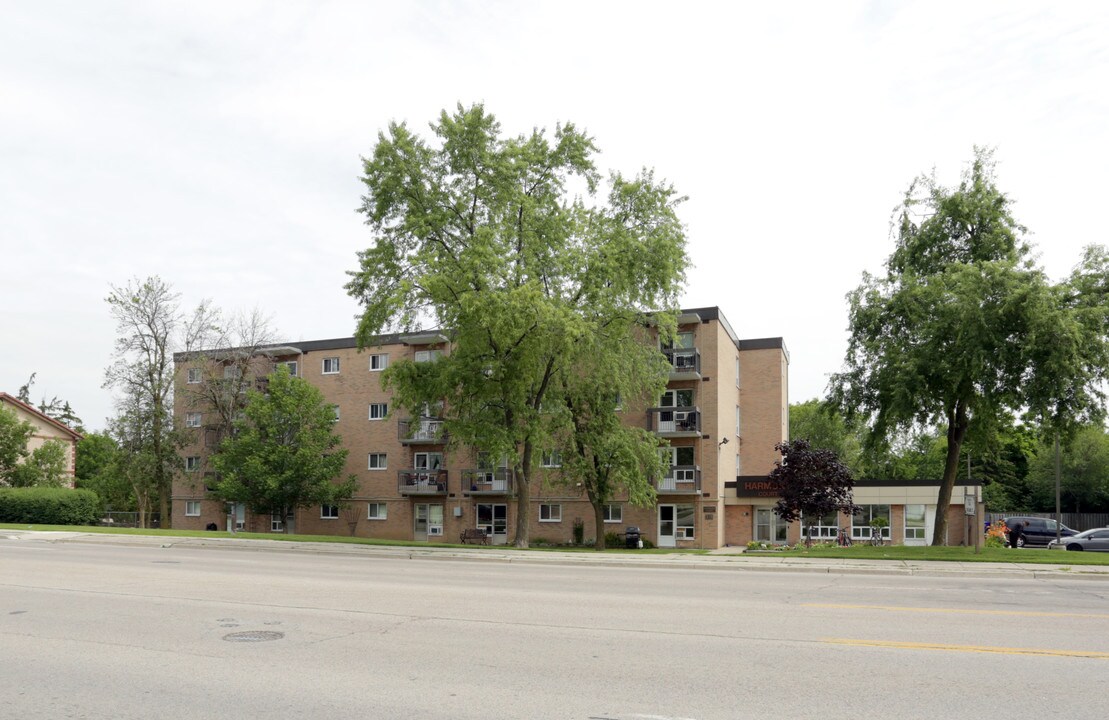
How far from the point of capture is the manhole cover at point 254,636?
33.3 ft

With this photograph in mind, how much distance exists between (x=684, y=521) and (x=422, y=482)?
14669 millimetres

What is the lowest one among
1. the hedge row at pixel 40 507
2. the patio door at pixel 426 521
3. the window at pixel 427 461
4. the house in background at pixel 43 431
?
the patio door at pixel 426 521

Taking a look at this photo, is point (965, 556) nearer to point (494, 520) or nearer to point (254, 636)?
point (254, 636)

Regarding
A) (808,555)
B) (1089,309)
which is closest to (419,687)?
(808,555)

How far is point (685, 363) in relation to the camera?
151 feet

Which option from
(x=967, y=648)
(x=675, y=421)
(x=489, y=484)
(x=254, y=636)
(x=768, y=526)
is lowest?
(x=768, y=526)

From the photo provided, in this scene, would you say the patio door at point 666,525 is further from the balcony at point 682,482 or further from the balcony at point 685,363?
the balcony at point 685,363

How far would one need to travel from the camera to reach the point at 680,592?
15.5 m

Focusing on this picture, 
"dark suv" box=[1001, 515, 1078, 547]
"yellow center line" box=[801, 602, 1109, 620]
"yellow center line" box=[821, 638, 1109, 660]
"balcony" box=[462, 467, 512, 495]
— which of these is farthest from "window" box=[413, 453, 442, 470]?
"yellow center line" box=[821, 638, 1109, 660]

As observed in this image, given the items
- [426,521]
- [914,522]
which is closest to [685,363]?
[914,522]

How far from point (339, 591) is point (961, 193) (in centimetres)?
2474

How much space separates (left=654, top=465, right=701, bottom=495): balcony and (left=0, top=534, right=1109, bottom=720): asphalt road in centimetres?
2824

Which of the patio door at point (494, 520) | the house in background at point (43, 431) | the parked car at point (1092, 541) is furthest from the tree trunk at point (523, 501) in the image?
the house in background at point (43, 431)

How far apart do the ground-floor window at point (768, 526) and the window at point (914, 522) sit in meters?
6.15
